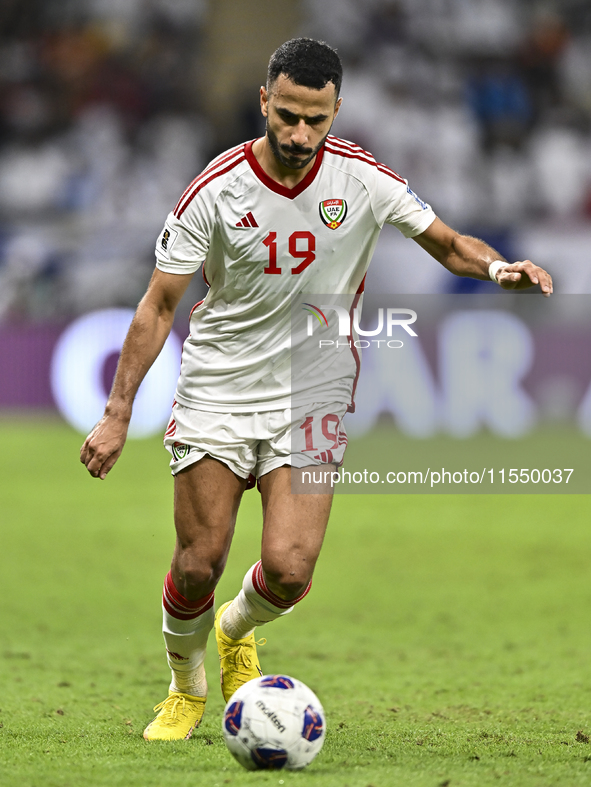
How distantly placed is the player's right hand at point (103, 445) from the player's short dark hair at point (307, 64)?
4.32 feet

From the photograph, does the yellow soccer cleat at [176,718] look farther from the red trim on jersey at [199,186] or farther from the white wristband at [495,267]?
the white wristband at [495,267]

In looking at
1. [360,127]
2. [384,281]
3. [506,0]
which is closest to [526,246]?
[384,281]

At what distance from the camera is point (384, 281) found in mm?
13266

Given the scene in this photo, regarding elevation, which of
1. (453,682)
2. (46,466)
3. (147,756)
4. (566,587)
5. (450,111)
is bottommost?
(46,466)

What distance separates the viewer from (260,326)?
399 cm

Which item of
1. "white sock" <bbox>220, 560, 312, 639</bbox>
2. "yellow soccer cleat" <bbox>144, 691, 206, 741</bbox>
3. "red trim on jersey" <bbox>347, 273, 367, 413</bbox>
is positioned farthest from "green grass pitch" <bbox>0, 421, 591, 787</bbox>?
"red trim on jersey" <bbox>347, 273, 367, 413</bbox>

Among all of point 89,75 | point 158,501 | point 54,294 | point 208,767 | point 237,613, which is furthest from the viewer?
point 89,75

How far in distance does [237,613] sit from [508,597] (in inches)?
111

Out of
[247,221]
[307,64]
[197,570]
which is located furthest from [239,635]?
[307,64]

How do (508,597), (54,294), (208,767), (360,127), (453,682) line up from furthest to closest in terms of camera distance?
(360,127) < (54,294) < (508,597) < (453,682) < (208,767)

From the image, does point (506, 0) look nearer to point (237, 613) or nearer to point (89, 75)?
point (89, 75)

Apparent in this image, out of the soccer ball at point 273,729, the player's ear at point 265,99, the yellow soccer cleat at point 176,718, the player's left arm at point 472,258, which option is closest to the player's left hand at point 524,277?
the player's left arm at point 472,258

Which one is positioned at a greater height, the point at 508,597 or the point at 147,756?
the point at 147,756

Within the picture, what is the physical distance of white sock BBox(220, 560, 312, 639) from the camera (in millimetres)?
3988
